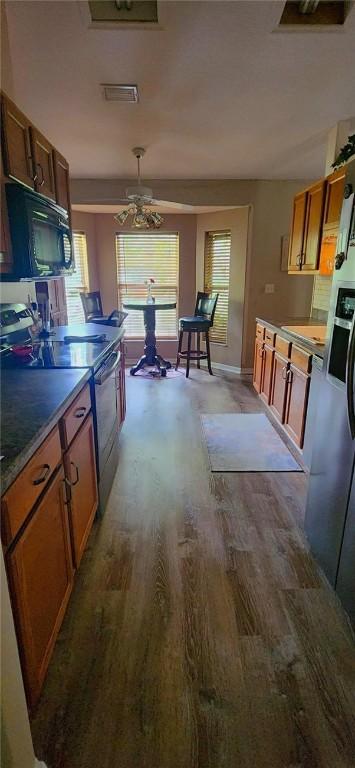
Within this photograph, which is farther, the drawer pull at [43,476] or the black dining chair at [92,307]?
the black dining chair at [92,307]

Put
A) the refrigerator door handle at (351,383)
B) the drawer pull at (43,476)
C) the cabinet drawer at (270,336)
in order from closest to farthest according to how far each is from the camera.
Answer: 1. the drawer pull at (43,476)
2. the refrigerator door handle at (351,383)
3. the cabinet drawer at (270,336)

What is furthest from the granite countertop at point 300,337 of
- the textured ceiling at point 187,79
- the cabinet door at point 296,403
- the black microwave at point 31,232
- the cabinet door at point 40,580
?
the cabinet door at point 40,580

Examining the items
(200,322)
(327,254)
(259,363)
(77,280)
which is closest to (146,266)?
(77,280)

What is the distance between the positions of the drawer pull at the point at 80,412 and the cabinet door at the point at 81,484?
2.4 inches

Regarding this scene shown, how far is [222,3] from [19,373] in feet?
6.11

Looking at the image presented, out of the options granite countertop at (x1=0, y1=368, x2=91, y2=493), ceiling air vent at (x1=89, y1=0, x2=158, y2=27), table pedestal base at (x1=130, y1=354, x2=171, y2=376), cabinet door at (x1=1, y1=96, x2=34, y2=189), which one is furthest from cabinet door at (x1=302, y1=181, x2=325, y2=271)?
table pedestal base at (x1=130, y1=354, x2=171, y2=376)

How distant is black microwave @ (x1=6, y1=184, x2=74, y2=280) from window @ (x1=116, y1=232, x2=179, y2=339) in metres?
3.67

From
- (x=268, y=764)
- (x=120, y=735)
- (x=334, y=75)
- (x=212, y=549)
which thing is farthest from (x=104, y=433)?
(x=334, y=75)

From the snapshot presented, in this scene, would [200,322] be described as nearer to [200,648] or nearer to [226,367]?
[226,367]

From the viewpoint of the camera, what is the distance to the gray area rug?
278cm

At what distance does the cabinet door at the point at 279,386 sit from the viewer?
307 cm

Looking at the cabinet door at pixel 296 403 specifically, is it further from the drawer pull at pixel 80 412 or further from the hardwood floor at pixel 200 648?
the drawer pull at pixel 80 412

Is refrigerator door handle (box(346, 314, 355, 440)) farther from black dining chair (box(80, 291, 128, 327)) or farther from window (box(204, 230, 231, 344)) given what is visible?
window (box(204, 230, 231, 344))

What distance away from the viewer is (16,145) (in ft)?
5.57
